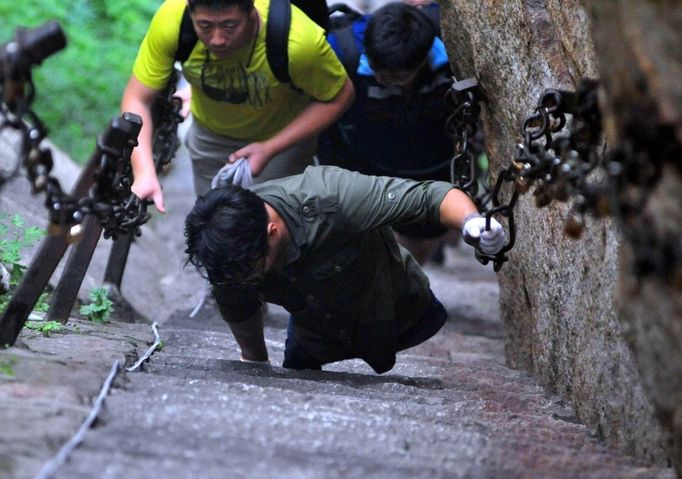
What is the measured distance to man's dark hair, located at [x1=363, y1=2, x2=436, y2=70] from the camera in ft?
18.4

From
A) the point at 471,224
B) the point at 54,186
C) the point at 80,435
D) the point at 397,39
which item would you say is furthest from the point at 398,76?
the point at 80,435

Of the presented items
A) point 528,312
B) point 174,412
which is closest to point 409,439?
point 174,412

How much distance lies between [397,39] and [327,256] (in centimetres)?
156

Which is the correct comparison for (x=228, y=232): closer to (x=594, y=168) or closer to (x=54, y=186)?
(x=54, y=186)

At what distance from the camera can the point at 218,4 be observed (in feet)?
16.3

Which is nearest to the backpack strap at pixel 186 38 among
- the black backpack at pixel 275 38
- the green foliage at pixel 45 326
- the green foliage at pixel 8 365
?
the black backpack at pixel 275 38

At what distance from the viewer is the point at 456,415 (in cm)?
384

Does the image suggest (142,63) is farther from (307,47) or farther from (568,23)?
(568,23)

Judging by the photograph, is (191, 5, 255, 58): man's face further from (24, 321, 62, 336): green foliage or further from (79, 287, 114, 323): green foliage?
(24, 321, 62, 336): green foliage

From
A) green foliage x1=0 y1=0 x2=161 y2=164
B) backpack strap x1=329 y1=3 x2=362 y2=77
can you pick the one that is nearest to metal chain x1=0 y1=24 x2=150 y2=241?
backpack strap x1=329 y1=3 x2=362 y2=77

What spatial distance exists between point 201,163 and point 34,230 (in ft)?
5.43

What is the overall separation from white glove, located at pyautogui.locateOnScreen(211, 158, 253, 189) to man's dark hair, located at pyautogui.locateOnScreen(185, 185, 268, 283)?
1.05 meters

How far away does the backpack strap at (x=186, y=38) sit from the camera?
5191 mm

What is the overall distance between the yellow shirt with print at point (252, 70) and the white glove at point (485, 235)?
1.39 meters
